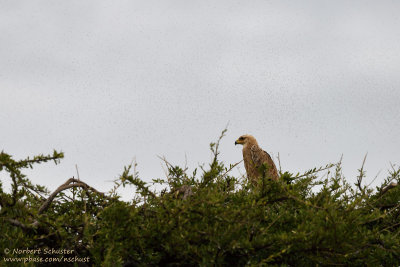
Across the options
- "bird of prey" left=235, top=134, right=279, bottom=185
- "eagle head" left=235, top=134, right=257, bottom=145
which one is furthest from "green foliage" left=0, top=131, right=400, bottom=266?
"eagle head" left=235, top=134, right=257, bottom=145

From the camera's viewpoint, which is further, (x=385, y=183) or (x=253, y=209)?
(x=385, y=183)

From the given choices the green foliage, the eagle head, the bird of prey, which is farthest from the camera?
the eagle head

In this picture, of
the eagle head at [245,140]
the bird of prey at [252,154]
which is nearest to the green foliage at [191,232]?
the bird of prey at [252,154]

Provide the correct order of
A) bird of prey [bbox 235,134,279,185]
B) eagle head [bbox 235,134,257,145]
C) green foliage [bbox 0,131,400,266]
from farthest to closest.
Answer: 1. eagle head [bbox 235,134,257,145]
2. bird of prey [bbox 235,134,279,185]
3. green foliage [bbox 0,131,400,266]

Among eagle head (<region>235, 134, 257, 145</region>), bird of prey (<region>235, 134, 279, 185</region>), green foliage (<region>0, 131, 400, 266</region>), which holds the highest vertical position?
eagle head (<region>235, 134, 257, 145</region>)

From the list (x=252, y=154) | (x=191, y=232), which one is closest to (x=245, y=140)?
(x=252, y=154)

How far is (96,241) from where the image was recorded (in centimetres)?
369

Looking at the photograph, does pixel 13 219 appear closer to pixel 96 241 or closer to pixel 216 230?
pixel 96 241

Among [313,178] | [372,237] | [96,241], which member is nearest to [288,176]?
[313,178]

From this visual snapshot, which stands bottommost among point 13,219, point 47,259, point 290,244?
point 290,244

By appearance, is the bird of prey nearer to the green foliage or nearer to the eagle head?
the eagle head

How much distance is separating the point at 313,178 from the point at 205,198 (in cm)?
206

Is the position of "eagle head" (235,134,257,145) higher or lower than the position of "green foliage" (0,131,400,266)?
higher

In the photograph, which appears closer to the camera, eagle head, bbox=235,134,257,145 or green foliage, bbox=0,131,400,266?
green foliage, bbox=0,131,400,266
